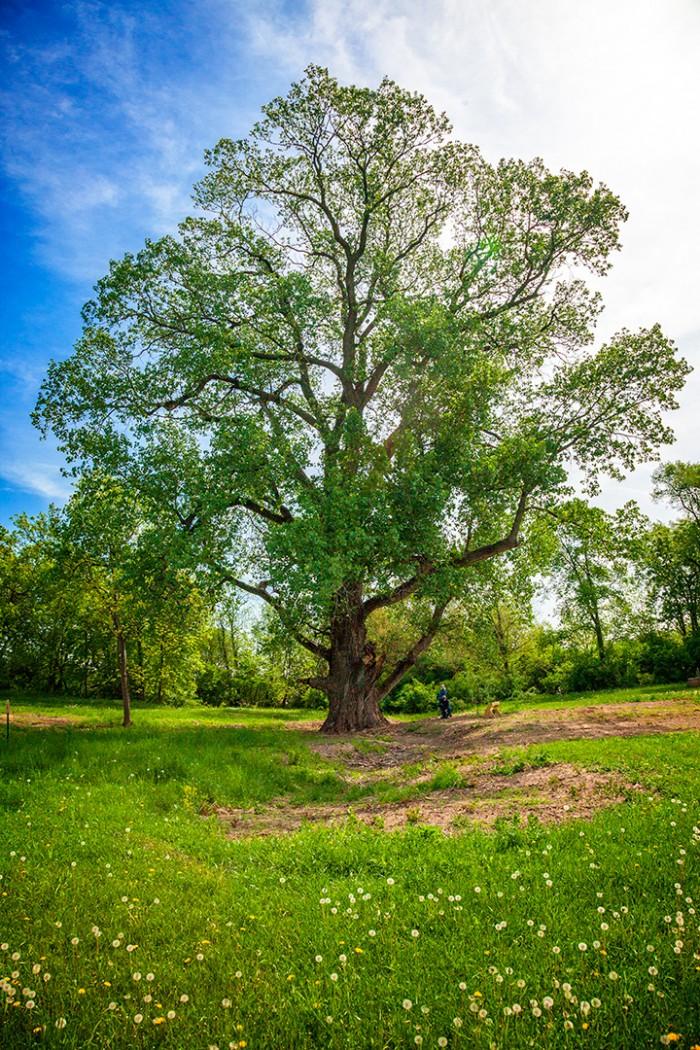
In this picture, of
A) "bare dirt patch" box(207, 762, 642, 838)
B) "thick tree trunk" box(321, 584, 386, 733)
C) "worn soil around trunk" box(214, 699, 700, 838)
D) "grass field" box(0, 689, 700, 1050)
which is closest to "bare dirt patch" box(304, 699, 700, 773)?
"worn soil around trunk" box(214, 699, 700, 838)

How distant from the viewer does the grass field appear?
11.8ft

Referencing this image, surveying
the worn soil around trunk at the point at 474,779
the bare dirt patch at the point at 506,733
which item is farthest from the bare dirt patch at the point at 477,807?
the bare dirt patch at the point at 506,733

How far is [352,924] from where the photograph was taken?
4.89 metres

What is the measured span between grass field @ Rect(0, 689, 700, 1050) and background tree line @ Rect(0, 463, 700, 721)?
1057 cm

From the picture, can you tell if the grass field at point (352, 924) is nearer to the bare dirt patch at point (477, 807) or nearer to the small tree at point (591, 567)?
the bare dirt patch at point (477, 807)

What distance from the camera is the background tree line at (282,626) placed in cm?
1922

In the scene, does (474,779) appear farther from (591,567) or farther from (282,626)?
(591,567)

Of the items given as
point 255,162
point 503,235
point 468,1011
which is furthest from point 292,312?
point 468,1011

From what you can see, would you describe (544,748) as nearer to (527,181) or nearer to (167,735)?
(167,735)

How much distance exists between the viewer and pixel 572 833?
261 inches

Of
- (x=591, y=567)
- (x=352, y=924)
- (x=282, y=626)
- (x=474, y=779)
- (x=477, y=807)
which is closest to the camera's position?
(x=352, y=924)

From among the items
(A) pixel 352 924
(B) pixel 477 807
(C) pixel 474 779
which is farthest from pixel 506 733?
(A) pixel 352 924

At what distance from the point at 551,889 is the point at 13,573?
43.6m

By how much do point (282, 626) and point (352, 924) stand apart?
1749 centimetres
